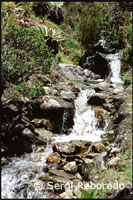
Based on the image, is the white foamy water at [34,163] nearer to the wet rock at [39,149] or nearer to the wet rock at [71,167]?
the wet rock at [39,149]

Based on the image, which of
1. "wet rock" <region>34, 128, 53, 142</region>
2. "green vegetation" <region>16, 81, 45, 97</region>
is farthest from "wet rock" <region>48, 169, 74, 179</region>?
"green vegetation" <region>16, 81, 45, 97</region>

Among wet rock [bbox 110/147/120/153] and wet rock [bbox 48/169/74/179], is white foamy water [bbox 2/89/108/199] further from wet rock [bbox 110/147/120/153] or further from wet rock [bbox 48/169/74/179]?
wet rock [bbox 110/147/120/153]

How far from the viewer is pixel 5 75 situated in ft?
19.9

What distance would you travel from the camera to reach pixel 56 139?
6488 millimetres

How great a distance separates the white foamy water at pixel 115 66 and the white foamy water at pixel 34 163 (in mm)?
3670

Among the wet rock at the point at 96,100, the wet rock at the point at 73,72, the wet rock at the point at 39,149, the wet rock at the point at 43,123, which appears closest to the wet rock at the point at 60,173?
the wet rock at the point at 39,149

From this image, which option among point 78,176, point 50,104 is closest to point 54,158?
point 78,176

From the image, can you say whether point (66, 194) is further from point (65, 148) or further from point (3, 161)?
point (3, 161)

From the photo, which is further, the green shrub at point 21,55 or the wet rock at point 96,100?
the wet rock at point 96,100

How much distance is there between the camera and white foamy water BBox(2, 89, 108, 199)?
4242mm

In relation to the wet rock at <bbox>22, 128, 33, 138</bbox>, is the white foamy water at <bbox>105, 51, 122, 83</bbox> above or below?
above

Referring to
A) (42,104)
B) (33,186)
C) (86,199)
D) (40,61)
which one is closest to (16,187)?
(33,186)

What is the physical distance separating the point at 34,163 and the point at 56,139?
1.36 metres

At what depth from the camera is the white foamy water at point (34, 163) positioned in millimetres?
4242
